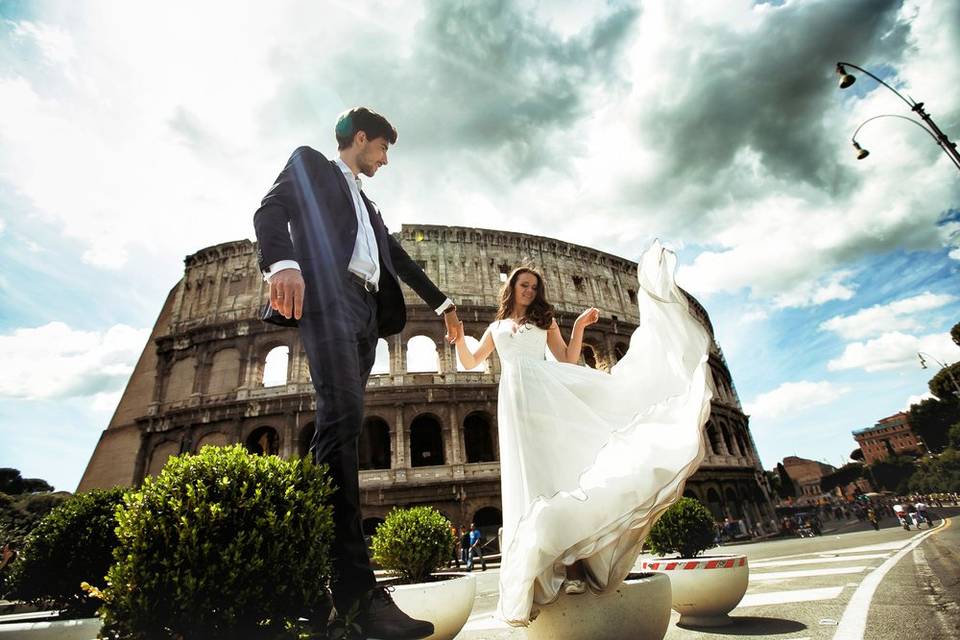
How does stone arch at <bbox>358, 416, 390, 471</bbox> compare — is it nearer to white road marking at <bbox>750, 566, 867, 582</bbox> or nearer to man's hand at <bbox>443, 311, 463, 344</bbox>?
white road marking at <bbox>750, 566, 867, 582</bbox>

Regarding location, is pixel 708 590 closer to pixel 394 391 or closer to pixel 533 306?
pixel 533 306

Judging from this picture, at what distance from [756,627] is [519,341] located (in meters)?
2.42

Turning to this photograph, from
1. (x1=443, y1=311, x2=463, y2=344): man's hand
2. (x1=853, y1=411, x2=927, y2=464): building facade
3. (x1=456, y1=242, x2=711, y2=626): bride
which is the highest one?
(x1=853, y1=411, x2=927, y2=464): building facade

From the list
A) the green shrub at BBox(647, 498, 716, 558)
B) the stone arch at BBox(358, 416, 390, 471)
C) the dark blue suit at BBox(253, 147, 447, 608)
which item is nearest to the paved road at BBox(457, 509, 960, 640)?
the green shrub at BBox(647, 498, 716, 558)

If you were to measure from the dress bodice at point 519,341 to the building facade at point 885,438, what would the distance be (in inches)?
4402

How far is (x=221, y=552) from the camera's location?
1.47 meters

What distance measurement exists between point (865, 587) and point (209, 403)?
20234 millimetres

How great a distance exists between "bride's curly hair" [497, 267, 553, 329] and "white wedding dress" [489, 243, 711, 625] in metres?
0.12

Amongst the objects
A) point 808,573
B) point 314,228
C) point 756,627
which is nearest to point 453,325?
point 314,228

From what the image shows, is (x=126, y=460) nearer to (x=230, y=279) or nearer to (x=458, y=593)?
(x=230, y=279)

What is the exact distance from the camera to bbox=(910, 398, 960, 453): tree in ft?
145

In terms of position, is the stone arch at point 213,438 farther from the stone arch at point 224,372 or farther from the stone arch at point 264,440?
the stone arch at point 224,372

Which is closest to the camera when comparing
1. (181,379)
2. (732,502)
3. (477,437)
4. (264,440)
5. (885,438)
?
(264,440)

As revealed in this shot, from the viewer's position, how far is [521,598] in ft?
5.56
